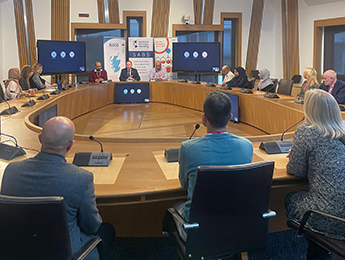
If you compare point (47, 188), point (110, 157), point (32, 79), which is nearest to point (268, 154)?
point (110, 157)

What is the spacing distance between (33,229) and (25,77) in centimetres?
524

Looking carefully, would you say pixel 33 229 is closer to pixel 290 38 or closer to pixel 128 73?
pixel 128 73

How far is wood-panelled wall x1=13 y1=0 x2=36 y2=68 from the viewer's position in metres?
8.64

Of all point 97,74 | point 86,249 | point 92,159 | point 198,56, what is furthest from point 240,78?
point 86,249

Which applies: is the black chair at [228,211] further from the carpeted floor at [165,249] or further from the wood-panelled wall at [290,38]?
the wood-panelled wall at [290,38]

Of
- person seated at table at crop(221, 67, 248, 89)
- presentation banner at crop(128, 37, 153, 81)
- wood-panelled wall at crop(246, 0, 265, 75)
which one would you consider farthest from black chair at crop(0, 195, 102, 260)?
wood-panelled wall at crop(246, 0, 265, 75)

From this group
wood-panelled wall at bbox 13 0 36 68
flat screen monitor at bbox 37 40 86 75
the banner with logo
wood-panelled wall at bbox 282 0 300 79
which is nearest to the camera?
flat screen monitor at bbox 37 40 86 75

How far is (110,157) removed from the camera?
2.13 meters

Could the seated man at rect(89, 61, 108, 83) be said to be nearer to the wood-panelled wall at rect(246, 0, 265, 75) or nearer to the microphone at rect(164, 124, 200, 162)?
the wood-panelled wall at rect(246, 0, 265, 75)

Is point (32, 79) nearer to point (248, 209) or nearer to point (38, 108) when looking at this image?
point (38, 108)

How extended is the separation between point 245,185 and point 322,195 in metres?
0.53

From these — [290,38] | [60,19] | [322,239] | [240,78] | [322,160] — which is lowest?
[322,239]

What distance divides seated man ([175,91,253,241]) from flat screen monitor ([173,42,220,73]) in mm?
5882

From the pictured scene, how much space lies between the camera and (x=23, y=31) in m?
8.68
